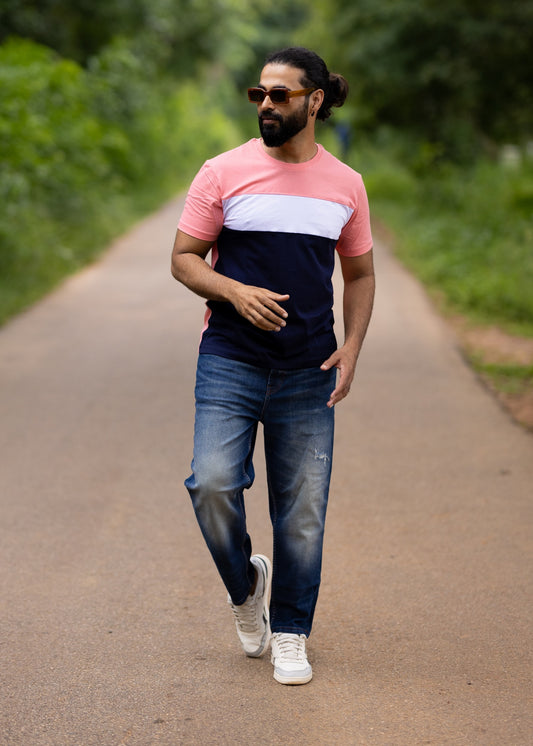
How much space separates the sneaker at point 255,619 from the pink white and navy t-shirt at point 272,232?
0.81m

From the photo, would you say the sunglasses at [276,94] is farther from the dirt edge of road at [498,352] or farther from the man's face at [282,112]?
the dirt edge of road at [498,352]

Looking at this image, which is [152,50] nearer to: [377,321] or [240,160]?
[377,321]

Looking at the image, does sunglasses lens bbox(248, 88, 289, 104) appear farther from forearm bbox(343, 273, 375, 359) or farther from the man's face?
forearm bbox(343, 273, 375, 359)

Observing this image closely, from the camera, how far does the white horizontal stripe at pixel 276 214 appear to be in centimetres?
347

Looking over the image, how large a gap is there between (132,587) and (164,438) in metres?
2.55

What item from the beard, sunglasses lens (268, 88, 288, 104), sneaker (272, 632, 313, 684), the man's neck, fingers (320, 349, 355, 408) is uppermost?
sunglasses lens (268, 88, 288, 104)

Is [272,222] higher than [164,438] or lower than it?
higher

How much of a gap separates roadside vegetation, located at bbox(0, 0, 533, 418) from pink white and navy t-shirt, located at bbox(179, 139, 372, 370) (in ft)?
19.3

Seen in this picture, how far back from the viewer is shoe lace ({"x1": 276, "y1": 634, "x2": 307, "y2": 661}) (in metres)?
3.77

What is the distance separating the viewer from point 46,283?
13.9 m

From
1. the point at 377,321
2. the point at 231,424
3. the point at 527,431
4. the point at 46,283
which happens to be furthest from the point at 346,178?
the point at 46,283

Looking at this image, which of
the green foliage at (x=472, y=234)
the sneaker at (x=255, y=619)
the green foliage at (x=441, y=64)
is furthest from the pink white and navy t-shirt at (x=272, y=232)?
the green foliage at (x=441, y=64)

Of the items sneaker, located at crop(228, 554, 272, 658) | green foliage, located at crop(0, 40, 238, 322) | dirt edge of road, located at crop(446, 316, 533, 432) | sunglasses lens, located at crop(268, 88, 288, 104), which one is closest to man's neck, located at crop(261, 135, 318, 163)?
sunglasses lens, located at crop(268, 88, 288, 104)

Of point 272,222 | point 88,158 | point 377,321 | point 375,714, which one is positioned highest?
point 88,158
